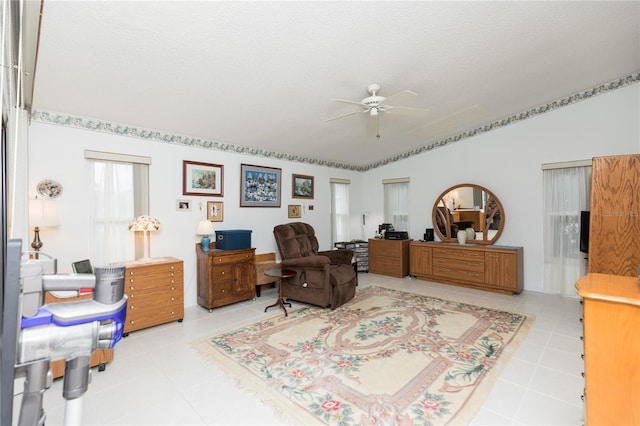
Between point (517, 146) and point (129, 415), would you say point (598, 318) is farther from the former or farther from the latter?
point (517, 146)

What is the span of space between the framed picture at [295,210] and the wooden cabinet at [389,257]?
5.33 ft

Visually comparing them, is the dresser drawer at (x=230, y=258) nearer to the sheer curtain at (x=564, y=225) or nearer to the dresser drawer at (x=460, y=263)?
the dresser drawer at (x=460, y=263)

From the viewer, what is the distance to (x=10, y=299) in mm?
710

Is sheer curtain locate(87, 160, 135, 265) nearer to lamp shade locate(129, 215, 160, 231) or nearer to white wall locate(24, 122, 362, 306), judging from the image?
white wall locate(24, 122, 362, 306)

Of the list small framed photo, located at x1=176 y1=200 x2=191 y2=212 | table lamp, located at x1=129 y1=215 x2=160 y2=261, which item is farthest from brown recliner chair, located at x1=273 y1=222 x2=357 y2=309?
table lamp, located at x1=129 y1=215 x2=160 y2=261

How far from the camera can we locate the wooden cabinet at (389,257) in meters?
5.65

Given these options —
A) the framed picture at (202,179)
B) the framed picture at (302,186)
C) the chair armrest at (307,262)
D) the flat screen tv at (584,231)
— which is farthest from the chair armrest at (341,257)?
the flat screen tv at (584,231)

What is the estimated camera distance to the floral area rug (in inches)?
78.2

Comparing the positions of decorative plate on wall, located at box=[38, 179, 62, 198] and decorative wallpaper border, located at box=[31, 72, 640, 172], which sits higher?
decorative wallpaper border, located at box=[31, 72, 640, 172]

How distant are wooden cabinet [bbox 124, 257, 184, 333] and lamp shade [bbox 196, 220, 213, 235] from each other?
517mm

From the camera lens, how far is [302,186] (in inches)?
221

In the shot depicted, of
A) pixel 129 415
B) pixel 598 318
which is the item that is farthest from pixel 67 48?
pixel 598 318

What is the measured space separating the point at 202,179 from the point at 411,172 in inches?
157

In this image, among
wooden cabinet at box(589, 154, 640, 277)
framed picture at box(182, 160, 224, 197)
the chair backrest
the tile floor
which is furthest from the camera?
the chair backrest
